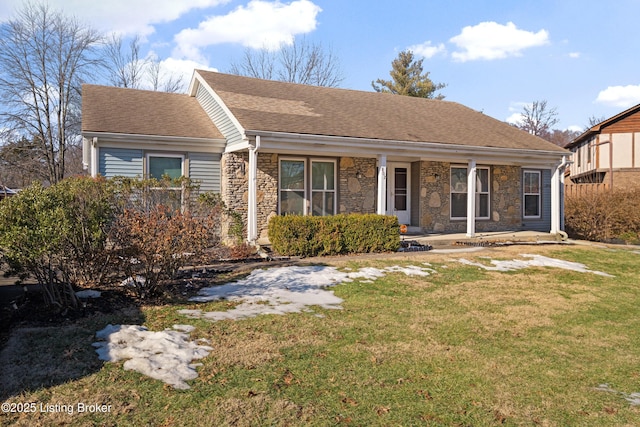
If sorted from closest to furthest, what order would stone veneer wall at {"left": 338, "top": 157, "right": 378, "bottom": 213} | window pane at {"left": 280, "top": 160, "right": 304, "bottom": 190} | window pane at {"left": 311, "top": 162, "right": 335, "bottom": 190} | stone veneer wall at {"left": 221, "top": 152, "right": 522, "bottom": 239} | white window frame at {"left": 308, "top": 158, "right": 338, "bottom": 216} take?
stone veneer wall at {"left": 221, "top": 152, "right": 522, "bottom": 239} < window pane at {"left": 280, "top": 160, "right": 304, "bottom": 190} < white window frame at {"left": 308, "top": 158, "right": 338, "bottom": 216} < window pane at {"left": 311, "top": 162, "right": 335, "bottom": 190} < stone veneer wall at {"left": 338, "top": 157, "right": 378, "bottom": 213}

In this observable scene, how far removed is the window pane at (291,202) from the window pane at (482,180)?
21.7 feet

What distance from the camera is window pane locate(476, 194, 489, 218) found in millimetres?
16828

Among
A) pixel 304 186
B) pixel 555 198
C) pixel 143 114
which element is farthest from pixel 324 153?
pixel 555 198

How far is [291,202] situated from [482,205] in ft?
23.5

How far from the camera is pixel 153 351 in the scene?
14.8ft

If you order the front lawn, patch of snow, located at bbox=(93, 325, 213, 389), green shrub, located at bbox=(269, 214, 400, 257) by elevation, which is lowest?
the front lawn

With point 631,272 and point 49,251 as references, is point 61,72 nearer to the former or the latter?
point 49,251

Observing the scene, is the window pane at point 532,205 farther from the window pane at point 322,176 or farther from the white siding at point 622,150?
the white siding at point 622,150

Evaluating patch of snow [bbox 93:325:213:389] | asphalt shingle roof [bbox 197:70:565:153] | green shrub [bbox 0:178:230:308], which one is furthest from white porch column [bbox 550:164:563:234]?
patch of snow [bbox 93:325:213:389]

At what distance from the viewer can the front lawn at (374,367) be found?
139 inches

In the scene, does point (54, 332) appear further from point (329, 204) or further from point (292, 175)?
point (329, 204)

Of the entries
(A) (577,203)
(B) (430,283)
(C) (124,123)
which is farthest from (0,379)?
(A) (577,203)

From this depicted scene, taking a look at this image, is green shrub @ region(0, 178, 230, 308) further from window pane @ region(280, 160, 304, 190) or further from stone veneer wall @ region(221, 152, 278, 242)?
window pane @ region(280, 160, 304, 190)

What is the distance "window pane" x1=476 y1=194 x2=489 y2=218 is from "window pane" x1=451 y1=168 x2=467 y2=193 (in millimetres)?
675
